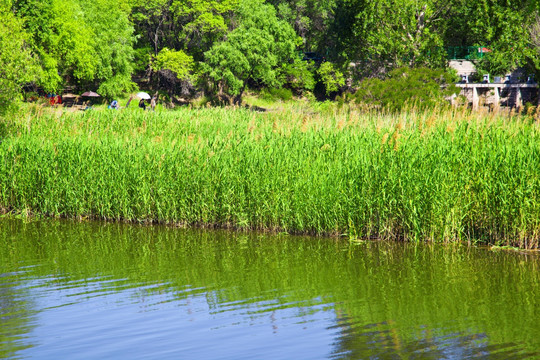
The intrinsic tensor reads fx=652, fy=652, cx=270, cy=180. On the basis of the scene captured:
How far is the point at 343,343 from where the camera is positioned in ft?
21.0

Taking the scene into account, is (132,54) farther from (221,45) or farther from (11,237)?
(11,237)

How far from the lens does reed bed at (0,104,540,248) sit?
10.4 metres

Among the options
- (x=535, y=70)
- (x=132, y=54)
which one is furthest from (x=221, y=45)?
(x=535, y=70)

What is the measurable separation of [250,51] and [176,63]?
5.84 m

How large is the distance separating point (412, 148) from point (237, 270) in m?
3.98

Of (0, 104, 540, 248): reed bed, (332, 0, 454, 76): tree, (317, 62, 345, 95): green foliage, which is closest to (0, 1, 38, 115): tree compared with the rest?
(0, 104, 540, 248): reed bed

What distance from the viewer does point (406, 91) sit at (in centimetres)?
2212

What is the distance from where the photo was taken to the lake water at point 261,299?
6367mm

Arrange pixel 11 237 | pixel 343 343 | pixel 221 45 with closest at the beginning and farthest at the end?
pixel 343 343
pixel 11 237
pixel 221 45

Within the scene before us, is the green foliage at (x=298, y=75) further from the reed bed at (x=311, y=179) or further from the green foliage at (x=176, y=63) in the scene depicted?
the reed bed at (x=311, y=179)

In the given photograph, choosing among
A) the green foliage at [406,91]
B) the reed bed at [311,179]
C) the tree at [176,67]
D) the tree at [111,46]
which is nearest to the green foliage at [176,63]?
the tree at [176,67]

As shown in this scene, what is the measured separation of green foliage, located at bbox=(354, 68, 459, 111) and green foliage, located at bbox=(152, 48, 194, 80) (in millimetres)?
26310

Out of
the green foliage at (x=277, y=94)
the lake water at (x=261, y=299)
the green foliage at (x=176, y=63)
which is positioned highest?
the green foliage at (x=176, y=63)

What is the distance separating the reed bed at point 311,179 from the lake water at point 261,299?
49 cm
